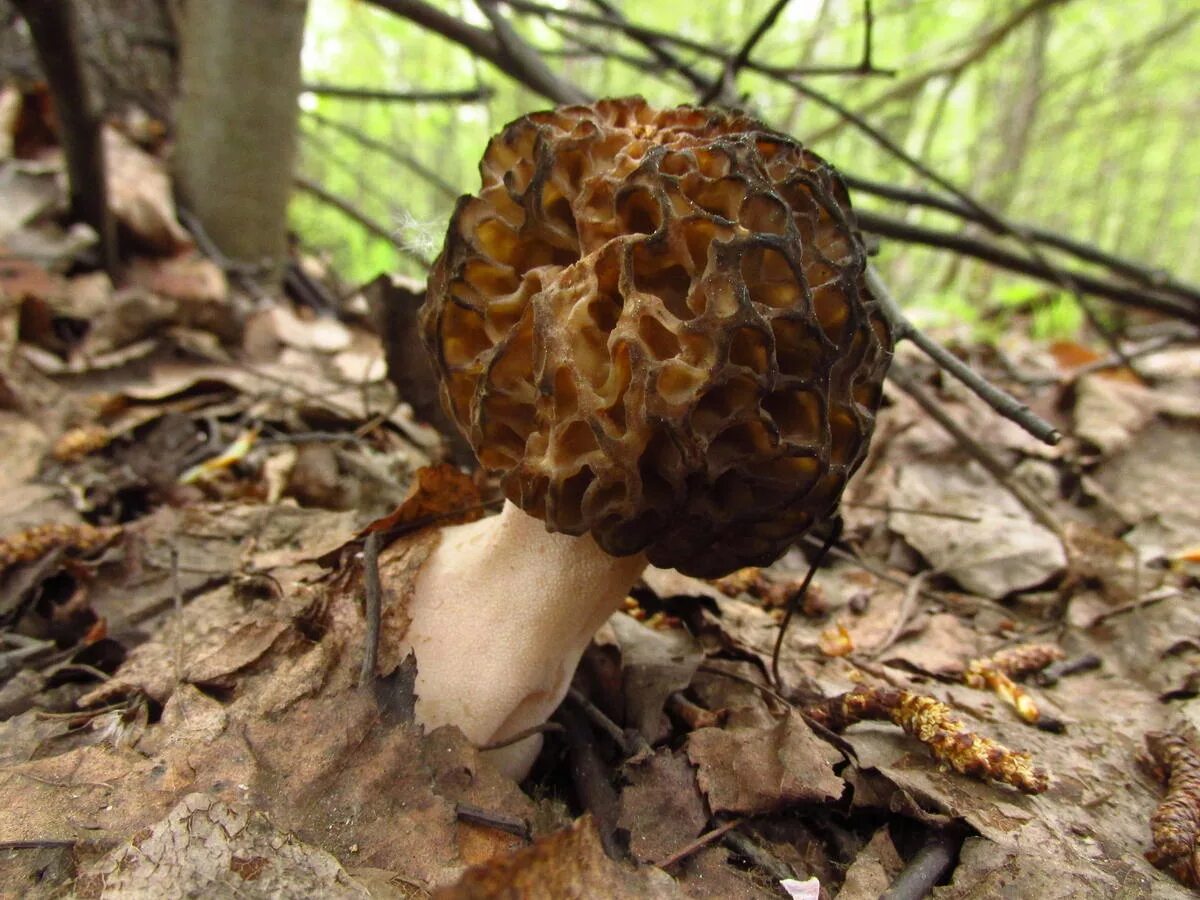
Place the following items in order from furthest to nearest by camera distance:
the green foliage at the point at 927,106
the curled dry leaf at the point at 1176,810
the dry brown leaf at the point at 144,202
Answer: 1. the green foliage at the point at 927,106
2. the dry brown leaf at the point at 144,202
3. the curled dry leaf at the point at 1176,810

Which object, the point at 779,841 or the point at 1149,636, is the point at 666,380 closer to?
the point at 779,841

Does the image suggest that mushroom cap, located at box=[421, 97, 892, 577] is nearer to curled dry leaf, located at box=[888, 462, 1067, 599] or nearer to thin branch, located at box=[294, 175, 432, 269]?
curled dry leaf, located at box=[888, 462, 1067, 599]

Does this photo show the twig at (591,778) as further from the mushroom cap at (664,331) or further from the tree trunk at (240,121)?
the tree trunk at (240,121)

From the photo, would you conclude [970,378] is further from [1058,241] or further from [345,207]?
[345,207]

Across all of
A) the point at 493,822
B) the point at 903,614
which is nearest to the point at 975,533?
the point at 903,614

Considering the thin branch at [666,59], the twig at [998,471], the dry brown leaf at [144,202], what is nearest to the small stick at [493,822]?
the twig at [998,471]

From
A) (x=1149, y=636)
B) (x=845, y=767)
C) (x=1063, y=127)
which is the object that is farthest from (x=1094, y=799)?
(x=1063, y=127)
